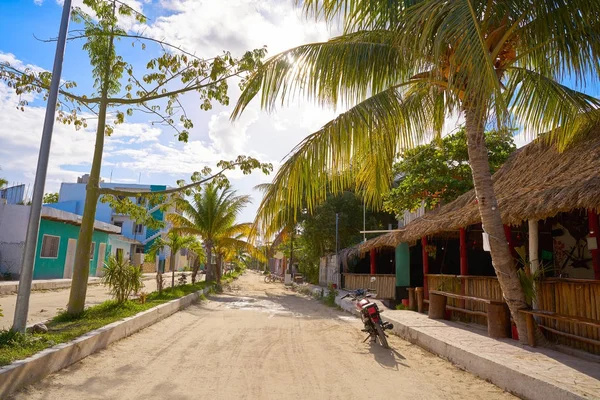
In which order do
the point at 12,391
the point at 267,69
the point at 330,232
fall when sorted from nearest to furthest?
the point at 12,391
the point at 267,69
the point at 330,232

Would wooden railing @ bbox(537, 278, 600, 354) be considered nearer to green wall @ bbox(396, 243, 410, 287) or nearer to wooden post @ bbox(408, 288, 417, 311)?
wooden post @ bbox(408, 288, 417, 311)

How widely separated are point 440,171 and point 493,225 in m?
9.63

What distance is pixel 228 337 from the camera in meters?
8.06

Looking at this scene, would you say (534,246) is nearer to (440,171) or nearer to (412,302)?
(412,302)

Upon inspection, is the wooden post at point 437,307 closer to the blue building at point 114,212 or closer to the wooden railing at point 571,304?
the wooden railing at point 571,304

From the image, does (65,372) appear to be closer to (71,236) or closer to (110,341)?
(110,341)

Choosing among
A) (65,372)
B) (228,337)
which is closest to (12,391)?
(65,372)

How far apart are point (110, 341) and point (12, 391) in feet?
8.90

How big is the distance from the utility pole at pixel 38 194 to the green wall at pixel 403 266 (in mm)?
11084

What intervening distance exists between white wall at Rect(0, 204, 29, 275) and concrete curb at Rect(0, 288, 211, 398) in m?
13.8

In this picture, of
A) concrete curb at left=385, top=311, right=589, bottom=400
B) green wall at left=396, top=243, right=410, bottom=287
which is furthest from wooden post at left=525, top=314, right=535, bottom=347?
green wall at left=396, top=243, right=410, bottom=287

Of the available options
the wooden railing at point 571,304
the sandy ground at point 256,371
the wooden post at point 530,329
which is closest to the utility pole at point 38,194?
the sandy ground at point 256,371

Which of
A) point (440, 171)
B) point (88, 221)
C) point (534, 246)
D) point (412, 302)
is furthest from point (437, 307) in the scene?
point (88, 221)

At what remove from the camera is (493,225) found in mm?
6488
